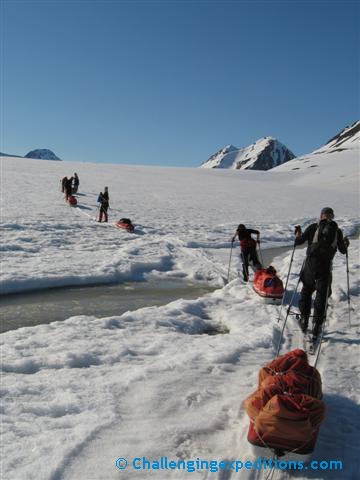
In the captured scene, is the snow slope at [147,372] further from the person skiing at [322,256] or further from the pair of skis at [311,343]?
the person skiing at [322,256]

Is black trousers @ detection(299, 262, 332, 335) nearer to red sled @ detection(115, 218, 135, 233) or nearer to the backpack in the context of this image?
the backpack

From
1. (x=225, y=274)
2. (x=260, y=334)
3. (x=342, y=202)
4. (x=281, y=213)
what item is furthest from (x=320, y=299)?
(x=342, y=202)

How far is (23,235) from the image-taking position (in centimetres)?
1709

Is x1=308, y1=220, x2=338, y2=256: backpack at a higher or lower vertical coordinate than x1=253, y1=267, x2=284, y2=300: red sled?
higher

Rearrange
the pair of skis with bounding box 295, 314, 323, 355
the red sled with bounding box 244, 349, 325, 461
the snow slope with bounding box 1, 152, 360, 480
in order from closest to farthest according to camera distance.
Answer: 1. the red sled with bounding box 244, 349, 325, 461
2. the snow slope with bounding box 1, 152, 360, 480
3. the pair of skis with bounding box 295, 314, 323, 355

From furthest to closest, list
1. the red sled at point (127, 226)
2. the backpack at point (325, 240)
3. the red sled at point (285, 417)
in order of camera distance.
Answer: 1. the red sled at point (127, 226)
2. the backpack at point (325, 240)
3. the red sled at point (285, 417)

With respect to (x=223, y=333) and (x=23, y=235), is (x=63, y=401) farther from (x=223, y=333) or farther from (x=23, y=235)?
(x=23, y=235)

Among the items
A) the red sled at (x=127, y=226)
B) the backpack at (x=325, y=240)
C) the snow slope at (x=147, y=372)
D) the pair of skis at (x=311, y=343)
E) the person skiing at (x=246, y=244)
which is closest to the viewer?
the snow slope at (x=147, y=372)

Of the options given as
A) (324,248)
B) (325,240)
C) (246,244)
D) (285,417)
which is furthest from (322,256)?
(246,244)

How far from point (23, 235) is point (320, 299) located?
1334 centimetres

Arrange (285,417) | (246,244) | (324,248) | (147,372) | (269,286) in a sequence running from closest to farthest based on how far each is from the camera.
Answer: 1. (285,417)
2. (147,372)
3. (324,248)
4. (269,286)
5. (246,244)

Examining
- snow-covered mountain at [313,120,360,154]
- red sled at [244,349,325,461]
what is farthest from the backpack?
snow-covered mountain at [313,120,360,154]

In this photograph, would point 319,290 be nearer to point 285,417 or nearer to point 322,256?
→ point 322,256

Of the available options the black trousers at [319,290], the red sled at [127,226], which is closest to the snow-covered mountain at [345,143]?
the red sled at [127,226]
